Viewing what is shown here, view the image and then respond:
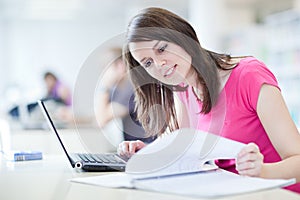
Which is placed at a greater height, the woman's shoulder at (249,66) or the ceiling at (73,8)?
the woman's shoulder at (249,66)

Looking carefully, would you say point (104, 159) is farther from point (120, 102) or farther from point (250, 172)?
point (120, 102)

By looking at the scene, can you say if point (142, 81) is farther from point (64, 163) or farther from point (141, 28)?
point (64, 163)

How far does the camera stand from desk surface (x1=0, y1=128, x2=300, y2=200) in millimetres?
702

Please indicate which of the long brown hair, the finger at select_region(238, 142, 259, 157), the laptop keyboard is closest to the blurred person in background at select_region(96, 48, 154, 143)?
the long brown hair

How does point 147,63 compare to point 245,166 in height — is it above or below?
above

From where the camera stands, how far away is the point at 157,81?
1.35 m

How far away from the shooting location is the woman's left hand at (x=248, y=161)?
835 millimetres

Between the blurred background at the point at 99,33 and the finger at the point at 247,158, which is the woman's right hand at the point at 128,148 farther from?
the blurred background at the point at 99,33

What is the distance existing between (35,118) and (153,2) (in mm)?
3766

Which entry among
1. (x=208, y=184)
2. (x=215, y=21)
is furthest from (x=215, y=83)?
(x=215, y=21)

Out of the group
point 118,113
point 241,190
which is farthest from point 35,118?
point 241,190

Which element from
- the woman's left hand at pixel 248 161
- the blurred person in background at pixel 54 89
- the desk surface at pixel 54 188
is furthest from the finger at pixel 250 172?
the blurred person in background at pixel 54 89

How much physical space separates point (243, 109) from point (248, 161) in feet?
1.14

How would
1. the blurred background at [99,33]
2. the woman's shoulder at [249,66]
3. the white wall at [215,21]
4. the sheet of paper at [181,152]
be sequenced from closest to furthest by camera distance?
1. the sheet of paper at [181,152]
2. the woman's shoulder at [249,66]
3. the blurred background at [99,33]
4. the white wall at [215,21]
